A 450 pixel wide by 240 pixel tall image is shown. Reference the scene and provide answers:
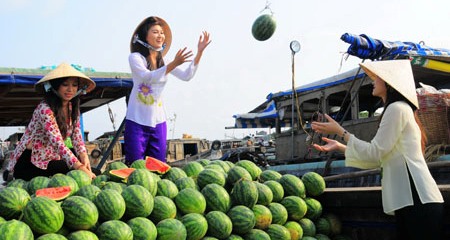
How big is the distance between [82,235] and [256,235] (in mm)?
1056

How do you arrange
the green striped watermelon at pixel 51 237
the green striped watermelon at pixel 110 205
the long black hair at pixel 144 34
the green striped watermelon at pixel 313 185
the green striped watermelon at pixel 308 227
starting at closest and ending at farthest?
the green striped watermelon at pixel 51 237 → the green striped watermelon at pixel 110 205 → the green striped watermelon at pixel 308 227 → the green striped watermelon at pixel 313 185 → the long black hair at pixel 144 34

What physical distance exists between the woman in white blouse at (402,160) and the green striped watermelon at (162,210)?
3.87 feet

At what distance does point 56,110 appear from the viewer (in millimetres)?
3396

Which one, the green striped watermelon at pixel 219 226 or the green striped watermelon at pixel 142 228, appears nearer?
the green striped watermelon at pixel 142 228

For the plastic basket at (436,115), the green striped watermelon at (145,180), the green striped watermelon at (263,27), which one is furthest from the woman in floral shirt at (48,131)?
the green striped watermelon at (263,27)

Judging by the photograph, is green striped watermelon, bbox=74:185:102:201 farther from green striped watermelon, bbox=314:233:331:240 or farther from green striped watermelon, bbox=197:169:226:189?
green striped watermelon, bbox=314:233:331:240

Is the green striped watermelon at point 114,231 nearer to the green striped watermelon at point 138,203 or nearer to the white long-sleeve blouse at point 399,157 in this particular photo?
the green striped watermelon at point 138,203

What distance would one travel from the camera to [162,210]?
2.23 meters

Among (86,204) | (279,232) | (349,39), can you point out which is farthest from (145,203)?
(349,39)

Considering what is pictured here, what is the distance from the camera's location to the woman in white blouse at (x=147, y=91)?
3.76 m

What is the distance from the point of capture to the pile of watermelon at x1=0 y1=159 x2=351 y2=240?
195 centimetres

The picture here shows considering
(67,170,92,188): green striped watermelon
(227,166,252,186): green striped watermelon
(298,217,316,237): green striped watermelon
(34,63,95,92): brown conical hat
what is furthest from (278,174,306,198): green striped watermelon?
(34,63,95,92): brown conical hat

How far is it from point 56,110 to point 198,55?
4.76 feet

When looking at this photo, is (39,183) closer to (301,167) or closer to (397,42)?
(397,42)
